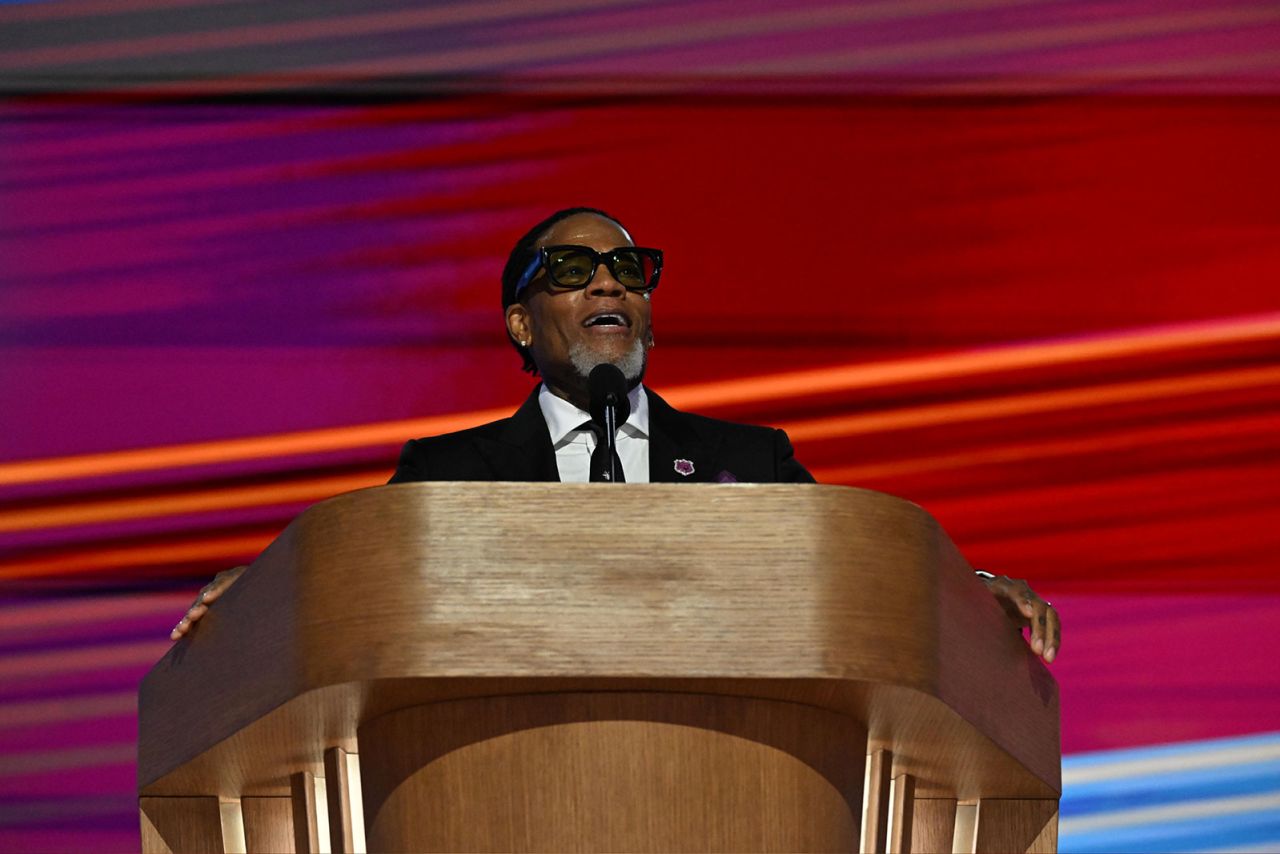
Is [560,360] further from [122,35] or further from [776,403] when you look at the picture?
[122,35]

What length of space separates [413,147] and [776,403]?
79 centimetres

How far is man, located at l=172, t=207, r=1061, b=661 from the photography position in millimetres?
2369

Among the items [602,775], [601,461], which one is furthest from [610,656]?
[601,461]

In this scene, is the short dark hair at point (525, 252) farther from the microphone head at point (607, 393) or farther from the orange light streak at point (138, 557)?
the orange light streak at point (138, 557)

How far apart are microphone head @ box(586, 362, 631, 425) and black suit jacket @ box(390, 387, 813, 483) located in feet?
A: 0.81

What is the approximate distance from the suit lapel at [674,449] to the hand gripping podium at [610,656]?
0.67 metres

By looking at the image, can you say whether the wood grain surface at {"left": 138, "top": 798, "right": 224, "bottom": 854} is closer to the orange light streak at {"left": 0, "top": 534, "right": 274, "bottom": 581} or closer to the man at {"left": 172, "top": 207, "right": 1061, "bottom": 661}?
the man at {"left": 172, "top": 207, "right": 1061, "bottom": 661}

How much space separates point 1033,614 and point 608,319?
854 mm

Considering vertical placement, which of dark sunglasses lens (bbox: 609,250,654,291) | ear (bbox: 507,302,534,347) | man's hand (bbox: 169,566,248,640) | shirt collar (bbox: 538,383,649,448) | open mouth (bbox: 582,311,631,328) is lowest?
man's hand (bbox: 169,566,248,640)

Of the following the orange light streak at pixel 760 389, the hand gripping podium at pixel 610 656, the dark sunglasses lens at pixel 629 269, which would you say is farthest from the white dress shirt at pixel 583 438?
the orange light streak at pixel 760 389

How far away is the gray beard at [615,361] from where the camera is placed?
251 cm

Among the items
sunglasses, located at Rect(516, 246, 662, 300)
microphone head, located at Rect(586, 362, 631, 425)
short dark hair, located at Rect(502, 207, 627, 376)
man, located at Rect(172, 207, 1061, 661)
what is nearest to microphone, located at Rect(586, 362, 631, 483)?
microphone head, located at Rect(586, 362, 631, 425)

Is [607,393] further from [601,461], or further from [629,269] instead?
[629,269]

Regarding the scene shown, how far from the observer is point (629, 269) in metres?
2.48
